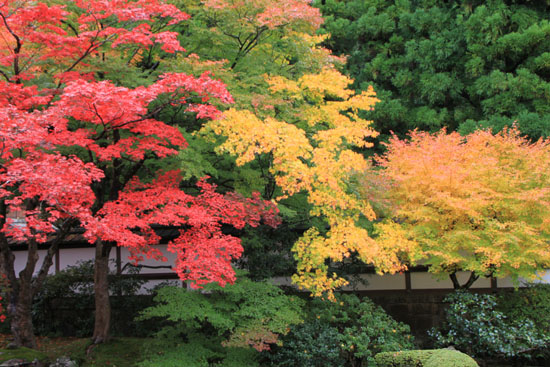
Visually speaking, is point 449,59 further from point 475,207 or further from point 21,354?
point 21,354

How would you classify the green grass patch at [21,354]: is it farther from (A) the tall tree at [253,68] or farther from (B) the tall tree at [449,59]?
(B) the tall tree at [449,59]

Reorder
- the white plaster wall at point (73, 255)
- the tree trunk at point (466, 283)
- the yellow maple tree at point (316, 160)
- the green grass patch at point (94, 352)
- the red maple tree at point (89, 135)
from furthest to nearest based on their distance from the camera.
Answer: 1. the white plaster wall at point (73, 255)
2. the tree trunk at point (466, 283)
3. the green grass patch at point (94, 352)
4. the yellow maple tree at point (316, 160)
5. the red maple tree at point (89, 135)

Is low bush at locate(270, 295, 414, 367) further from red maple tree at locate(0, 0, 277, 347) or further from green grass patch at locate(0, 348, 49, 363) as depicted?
green grass patch at locate(0, 348, 49, 363)

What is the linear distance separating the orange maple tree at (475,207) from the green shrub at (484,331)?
737mm

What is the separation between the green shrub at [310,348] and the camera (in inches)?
403

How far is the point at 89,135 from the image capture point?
30.9 ft

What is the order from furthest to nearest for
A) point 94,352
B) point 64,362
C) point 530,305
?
point 530,305 < point 94,352 < point 64,362

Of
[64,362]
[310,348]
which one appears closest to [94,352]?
[64,362]

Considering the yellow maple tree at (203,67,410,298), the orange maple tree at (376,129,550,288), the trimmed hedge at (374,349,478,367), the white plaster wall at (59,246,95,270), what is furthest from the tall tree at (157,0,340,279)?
the white plaster wall at (59,246,95,270)

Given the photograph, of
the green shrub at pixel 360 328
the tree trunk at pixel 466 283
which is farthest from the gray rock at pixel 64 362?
the tree trunk at pixel 466 283

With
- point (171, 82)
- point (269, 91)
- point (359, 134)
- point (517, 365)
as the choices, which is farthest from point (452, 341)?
point (171, 82)

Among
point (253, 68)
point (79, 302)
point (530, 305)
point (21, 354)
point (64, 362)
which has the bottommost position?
point (64, 362)

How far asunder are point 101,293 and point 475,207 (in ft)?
27.2

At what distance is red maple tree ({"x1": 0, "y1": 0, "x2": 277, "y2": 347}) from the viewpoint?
8.04 metres
